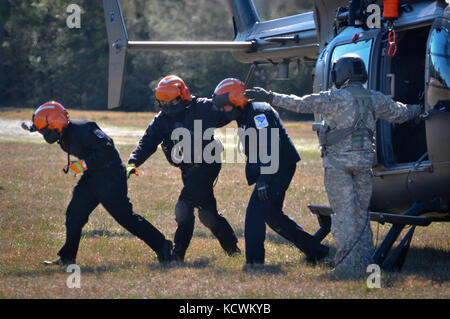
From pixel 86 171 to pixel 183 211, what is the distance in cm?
112

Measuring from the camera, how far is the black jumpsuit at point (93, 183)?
7.14m

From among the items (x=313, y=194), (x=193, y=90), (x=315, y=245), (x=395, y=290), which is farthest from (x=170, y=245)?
(x=193, y=90)

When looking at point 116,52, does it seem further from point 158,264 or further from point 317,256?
point 317,256

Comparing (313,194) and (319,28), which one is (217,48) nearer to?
(319,28)

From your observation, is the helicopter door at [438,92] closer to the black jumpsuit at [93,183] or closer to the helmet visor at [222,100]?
the helmet visor at [222,100]

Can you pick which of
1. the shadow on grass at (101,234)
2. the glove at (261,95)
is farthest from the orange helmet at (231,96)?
the shadow on grass at (101,234)

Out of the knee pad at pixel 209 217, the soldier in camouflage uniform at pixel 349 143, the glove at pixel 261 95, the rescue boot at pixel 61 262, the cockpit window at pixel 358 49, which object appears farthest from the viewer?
the knee pad at pixel 209 217

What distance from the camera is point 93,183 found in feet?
23.5

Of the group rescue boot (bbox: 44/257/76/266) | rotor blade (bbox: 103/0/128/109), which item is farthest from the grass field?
rotor blade (bbox: 103/0/128/109)

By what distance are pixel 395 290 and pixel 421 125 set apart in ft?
8.95

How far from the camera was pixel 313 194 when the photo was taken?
13523mm

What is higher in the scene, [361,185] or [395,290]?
[361,185]

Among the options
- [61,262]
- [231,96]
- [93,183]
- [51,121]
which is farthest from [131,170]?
[231,96]

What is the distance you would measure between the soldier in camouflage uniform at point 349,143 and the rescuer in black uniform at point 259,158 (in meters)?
0.54
